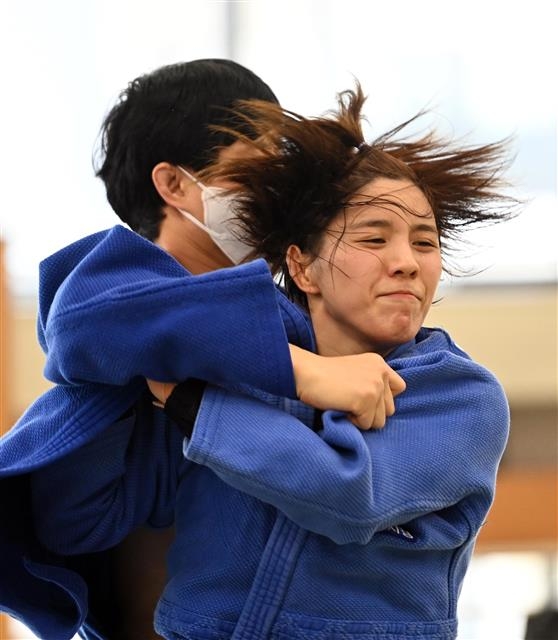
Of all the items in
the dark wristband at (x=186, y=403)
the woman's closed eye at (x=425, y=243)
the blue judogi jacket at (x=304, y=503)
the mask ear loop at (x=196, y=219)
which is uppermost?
the woman's closed eye at (x=425, y=243)

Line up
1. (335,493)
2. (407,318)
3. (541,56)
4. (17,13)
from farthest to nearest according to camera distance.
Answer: (541,56) < (17,13) < (407,318) < (335,493)

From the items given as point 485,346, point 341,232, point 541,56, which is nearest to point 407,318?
point 341,232

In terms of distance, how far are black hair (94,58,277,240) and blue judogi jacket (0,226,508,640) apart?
1.04 feet

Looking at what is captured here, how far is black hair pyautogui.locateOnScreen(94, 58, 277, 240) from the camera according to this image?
49.6 inches

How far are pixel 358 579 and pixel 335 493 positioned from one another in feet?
0.38

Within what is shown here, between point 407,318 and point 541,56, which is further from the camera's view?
point 541,56

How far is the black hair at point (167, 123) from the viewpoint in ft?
4.13

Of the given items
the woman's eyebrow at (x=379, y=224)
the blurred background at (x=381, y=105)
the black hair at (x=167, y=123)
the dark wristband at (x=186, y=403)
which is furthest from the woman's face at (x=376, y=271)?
the blurred background at (x=381, y=105)

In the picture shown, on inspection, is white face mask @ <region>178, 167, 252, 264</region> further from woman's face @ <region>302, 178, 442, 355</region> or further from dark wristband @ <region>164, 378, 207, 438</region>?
dark wristband @ <region>164, 378, 207, 438</region>

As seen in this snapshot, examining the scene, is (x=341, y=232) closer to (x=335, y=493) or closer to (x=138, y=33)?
(x=335, y=493)

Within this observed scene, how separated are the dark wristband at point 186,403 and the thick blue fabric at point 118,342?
14 mm

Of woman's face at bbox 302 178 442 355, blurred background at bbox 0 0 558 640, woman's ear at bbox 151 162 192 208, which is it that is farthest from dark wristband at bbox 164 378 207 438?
blurred background at bbox 0 0 558 640

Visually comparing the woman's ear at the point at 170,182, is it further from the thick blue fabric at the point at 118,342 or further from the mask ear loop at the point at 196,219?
the thick blue fabric at the point at 118,342

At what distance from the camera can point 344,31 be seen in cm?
326
